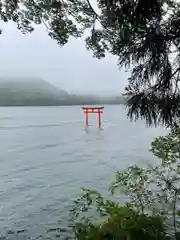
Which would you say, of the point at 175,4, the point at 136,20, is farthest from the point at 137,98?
Result: the point at 175,4

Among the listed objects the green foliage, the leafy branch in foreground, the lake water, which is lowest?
the lake water

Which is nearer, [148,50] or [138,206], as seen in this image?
[148,50]

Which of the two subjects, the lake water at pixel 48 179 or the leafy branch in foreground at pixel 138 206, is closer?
the leafy branch in foreground at pixel 138 206

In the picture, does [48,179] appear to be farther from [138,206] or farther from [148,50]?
[148,50]

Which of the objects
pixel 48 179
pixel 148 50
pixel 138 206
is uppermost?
pixel 148 50

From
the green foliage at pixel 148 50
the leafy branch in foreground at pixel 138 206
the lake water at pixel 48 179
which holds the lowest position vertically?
the lake water at pixel 48 179

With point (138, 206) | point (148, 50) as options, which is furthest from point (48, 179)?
point (148, 50)

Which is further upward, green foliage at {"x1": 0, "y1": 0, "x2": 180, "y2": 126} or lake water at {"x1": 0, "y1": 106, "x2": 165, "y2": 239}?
green foliage at {"x1": 0, "y1": 0, "x2": 180, "y2": 126}

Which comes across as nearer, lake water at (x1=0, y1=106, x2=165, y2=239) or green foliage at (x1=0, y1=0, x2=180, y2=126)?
green foliage at (x1=0, y1=0, x2=180, y2=126)

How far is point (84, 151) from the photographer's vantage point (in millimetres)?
14531

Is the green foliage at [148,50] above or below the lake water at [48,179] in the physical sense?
above

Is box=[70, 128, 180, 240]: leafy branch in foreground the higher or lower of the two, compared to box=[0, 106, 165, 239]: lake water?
higher

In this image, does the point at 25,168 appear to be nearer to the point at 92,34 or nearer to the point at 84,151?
the point at 84,151

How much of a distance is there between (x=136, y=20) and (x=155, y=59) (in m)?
0.35
